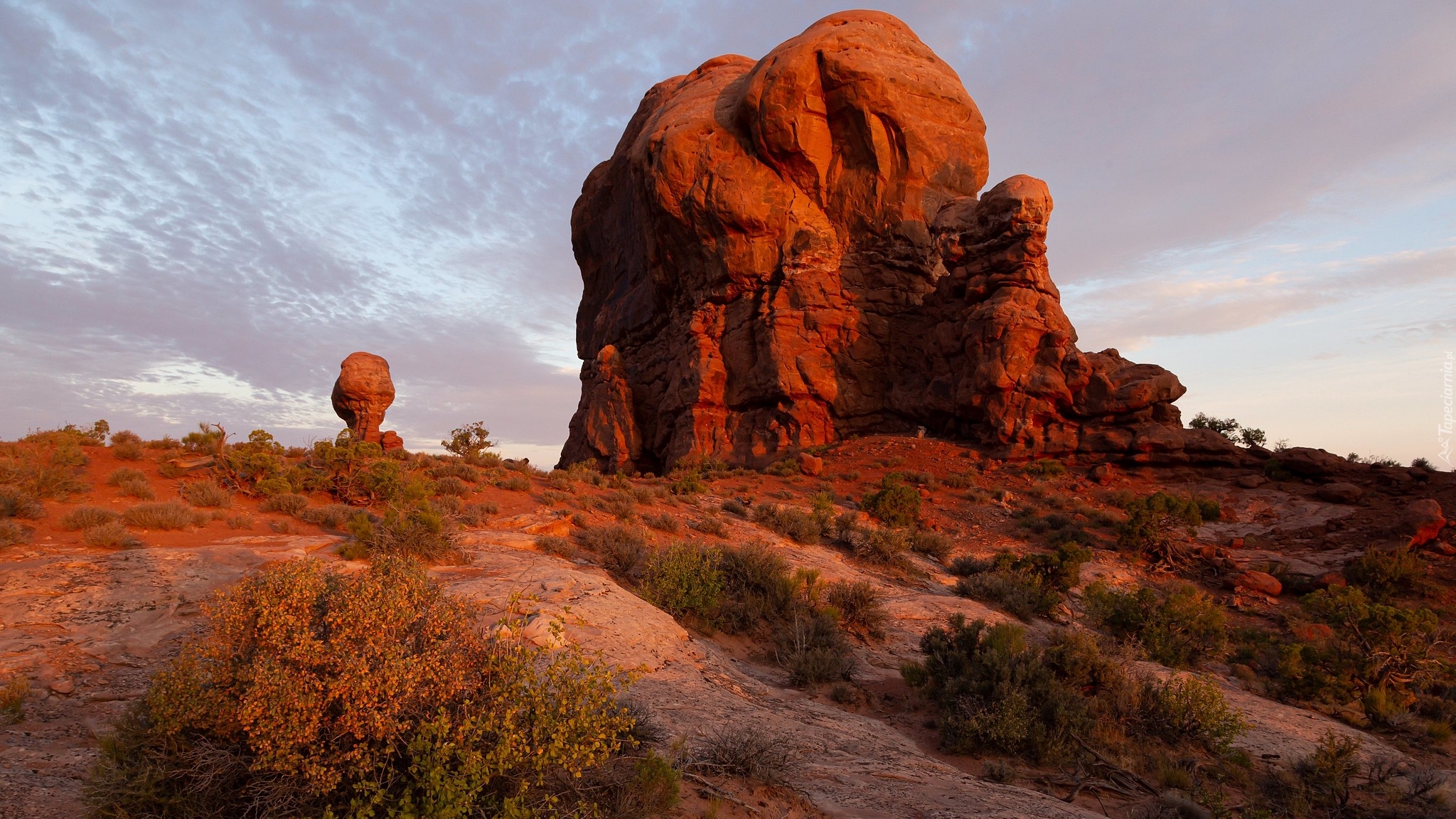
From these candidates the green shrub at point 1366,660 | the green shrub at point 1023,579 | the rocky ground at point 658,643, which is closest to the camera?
the rocky ground at point 658,643

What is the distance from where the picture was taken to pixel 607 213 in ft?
130

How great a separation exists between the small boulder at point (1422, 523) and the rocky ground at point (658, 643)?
0.19 meters

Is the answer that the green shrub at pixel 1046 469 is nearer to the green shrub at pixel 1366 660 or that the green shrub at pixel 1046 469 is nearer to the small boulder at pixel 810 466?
the small boulder at pixel 810 466

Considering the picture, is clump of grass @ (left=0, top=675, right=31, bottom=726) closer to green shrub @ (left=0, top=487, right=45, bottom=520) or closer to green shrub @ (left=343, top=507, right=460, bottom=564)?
green shrub @ (left=343, top=507, right=460, bottom=564)

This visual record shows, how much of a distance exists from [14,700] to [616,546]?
653 cm

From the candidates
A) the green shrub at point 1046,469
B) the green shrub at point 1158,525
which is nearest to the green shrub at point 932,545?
the green shrub at point 1158,525

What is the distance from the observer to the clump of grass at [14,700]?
4023 millimetres

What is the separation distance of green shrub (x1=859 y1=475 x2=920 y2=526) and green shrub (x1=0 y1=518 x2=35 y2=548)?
48.7 ft

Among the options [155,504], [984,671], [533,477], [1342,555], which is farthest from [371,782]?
[1342,555]

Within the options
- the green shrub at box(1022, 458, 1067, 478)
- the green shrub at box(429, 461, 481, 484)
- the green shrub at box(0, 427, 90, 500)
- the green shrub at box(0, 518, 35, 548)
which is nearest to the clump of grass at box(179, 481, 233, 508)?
the green shrub at box(0, 427, 90, 500)

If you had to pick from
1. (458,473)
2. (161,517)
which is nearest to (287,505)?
(161,517)

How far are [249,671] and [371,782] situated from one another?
0.83 m

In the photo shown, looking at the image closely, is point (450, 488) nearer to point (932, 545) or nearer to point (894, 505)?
point (932, 545)

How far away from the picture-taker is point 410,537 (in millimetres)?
8492
